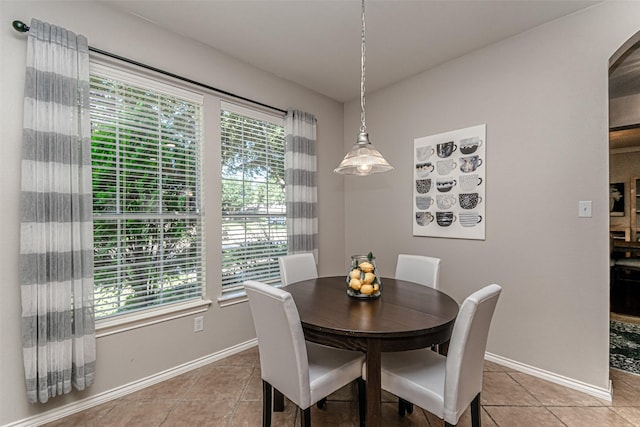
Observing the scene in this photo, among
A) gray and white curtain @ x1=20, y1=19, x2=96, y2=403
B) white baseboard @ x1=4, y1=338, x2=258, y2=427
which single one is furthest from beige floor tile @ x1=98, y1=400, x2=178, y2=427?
gray and white curtain @ x1=20, y1=19, x2=96, y2=403

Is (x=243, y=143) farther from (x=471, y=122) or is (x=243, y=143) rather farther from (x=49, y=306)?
(x=471, y=122)

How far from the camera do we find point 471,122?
2.75 m

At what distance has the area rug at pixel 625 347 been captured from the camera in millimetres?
2477


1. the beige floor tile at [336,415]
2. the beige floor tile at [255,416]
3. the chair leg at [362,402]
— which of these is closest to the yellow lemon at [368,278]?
the chair leg at [362,402]

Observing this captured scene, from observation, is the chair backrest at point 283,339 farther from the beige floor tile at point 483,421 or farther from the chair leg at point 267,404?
the beige floor tile at point 483,421

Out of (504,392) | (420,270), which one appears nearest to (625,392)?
(504,392)

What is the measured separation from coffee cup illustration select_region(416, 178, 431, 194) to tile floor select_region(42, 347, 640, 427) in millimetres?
1729

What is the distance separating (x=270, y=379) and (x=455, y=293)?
204 cm

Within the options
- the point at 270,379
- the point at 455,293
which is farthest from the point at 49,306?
the point at 455,293

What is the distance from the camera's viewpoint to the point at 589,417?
1887 mm

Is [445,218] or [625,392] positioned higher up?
[445,218]

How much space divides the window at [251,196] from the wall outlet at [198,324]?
1.04ft

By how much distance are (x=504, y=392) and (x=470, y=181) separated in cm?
171

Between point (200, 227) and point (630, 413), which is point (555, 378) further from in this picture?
point (200, 227)
